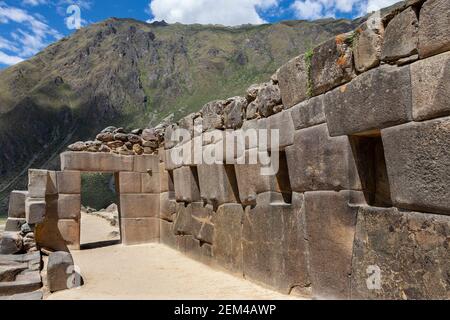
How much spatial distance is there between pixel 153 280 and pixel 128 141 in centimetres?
531

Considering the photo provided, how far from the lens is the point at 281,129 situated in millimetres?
4887

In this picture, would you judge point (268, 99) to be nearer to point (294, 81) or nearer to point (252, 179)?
point (294, 81)

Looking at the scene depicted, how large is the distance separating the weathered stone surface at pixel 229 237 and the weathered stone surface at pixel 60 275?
2067mm

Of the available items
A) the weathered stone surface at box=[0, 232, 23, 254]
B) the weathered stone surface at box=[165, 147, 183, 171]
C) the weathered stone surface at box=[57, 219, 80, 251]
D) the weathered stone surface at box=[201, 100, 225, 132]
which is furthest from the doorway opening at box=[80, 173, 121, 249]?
the weathered stone surface at box=[201, 100, 225, 132]

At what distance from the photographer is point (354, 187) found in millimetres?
3814

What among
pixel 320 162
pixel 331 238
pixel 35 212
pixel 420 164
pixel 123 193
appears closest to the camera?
pixel 420 164

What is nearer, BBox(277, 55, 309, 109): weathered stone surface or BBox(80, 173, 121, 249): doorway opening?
BBox(277, 55, 309, 109): weathered stone surface

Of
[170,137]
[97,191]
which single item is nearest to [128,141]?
[170,137]

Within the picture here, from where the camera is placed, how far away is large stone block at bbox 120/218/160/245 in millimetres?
10555

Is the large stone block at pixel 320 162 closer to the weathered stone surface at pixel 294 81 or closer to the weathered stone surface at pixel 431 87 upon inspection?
the weathered stone surface at pixel 294 81

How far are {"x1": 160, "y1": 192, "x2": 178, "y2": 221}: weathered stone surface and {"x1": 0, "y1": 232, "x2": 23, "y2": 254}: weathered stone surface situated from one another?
3.24 meters

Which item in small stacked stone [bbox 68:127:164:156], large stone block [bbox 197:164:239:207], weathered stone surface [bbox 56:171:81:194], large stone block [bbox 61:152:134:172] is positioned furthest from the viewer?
small stacked stone [bbox 68:127:164:156]

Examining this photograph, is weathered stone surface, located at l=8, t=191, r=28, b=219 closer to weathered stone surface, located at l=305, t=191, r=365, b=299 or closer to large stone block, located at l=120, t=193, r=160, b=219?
large stone block, located at l=120, t=193, r=160, b=219
